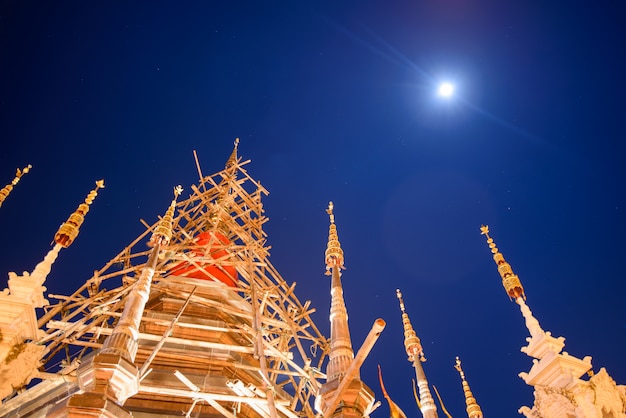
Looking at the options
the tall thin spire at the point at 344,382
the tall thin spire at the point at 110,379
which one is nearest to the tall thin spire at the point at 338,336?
the tall thin spire at the point at 344,382

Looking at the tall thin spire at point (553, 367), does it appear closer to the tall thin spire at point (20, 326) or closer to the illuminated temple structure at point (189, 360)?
the illuminated temple structure at point (189, 360)

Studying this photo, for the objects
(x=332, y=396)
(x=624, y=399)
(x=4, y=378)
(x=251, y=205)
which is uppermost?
(x=251, y=205)

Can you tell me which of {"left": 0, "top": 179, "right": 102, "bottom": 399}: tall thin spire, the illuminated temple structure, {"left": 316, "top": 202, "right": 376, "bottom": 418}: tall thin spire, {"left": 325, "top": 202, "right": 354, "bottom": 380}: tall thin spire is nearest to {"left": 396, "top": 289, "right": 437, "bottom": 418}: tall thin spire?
the illuminated temple structure

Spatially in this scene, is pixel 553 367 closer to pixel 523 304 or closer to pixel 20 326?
pixel 523 304

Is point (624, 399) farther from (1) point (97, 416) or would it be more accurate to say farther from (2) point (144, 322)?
(2) point (144, 322)

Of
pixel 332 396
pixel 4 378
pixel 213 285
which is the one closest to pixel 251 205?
pixel 213 285

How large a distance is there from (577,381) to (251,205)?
14.4 meters

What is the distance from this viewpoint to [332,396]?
6852 mm

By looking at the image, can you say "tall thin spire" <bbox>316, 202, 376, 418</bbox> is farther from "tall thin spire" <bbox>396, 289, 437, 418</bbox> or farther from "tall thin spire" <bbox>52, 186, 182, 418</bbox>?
"tall thin spire" <bbox>396, 289, 437, 418</bbox>

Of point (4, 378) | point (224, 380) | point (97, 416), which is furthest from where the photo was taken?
point (224, 380)

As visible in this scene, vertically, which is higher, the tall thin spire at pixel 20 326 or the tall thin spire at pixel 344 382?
the tall thin spire at pixel 20 326

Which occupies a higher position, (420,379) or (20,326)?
(420,379)

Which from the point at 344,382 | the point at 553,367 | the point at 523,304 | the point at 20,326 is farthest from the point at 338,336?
the point at 523,304

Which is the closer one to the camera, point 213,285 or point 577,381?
point 577,381
